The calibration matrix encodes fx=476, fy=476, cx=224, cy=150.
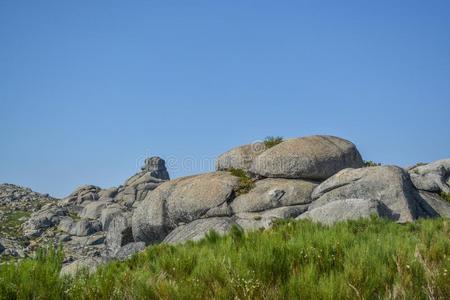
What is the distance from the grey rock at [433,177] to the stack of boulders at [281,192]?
6 centimetres

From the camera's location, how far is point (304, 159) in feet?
96.6

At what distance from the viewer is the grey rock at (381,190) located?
970 inches

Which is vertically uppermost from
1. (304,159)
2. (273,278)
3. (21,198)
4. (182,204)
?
(21,198)

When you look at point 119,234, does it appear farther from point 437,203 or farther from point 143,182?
point 143,182

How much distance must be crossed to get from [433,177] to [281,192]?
943 centimetres

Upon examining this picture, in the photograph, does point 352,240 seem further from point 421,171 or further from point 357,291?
point 421,171

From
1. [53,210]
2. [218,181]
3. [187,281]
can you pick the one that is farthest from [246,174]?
[53,210]

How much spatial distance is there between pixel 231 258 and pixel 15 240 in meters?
96.6

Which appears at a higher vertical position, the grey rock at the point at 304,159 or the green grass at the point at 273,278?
the grey rock at the point at 304,159

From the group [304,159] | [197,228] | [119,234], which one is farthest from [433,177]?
[119,234]

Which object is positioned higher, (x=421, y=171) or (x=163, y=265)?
(x=421, y=171)

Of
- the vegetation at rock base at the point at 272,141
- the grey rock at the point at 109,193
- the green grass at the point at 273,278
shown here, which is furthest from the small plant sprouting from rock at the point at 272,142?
the grey rock at the point at 109,193

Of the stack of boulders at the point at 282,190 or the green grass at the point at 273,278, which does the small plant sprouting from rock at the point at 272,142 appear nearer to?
the stack of boulders at the point at 282,190

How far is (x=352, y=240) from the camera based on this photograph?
7059 millimetres
